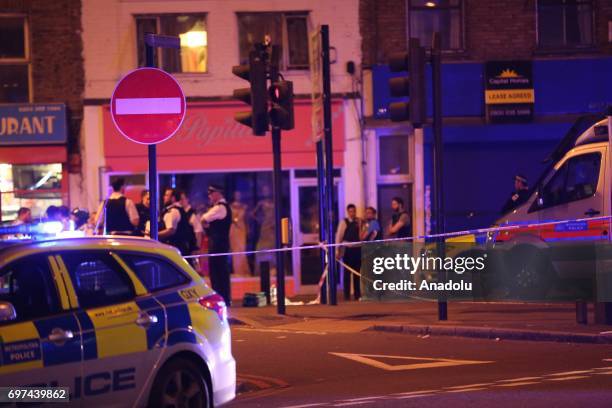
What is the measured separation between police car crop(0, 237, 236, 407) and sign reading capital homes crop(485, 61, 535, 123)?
15166 mm

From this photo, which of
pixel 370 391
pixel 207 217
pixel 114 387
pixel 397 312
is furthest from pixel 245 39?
pixel 114 387

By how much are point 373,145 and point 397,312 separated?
667 cm

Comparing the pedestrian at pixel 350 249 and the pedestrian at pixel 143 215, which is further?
the pedestrian at pixel 350 249

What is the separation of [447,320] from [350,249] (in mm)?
4796

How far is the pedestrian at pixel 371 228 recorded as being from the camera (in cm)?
→ 2131

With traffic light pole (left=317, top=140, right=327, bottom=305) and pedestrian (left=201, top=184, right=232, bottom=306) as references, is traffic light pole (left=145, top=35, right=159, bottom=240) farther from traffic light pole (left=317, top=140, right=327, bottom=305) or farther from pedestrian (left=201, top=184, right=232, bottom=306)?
traffic light pole (left=317, top=140, right=327, bottom=305)

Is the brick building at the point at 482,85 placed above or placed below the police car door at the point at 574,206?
above

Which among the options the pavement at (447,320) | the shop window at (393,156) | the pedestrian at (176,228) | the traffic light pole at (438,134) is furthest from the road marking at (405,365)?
the shop window at (393,156)

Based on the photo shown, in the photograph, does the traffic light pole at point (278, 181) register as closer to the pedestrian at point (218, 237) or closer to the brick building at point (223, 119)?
the pedestrian at point (218, 237)

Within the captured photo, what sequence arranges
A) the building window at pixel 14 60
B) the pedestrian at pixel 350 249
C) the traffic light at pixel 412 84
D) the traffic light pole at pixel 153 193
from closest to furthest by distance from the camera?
the traffic light pole at pixel 153 193 → the traffic light at pixel 412 84 → the pedestrian at pixel 350 249 → the building window at pixel 14 60

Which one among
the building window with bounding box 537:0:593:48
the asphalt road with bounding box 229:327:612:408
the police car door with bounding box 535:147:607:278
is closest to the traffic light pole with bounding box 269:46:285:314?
the asphalt road with bounding box 229:327:612:408

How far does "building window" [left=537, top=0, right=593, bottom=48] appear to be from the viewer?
2336 centimetres

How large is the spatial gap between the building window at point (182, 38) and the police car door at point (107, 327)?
52.3 feet

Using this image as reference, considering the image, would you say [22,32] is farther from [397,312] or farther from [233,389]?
[233,389]
